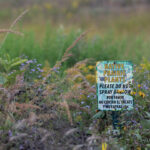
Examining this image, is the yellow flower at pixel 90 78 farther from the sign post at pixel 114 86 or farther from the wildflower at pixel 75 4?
the wildflower at pixel 75 4

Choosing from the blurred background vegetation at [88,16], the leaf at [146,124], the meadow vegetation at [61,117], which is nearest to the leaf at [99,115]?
the meadow vegetation at [61,117]

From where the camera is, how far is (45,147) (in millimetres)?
2236

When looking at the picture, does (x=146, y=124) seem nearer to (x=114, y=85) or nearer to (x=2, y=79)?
(x=114, y=85)

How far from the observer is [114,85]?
2.58m

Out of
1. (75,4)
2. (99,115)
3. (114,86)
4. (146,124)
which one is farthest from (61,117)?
(75,4)

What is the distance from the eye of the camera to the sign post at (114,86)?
2545 millimetres

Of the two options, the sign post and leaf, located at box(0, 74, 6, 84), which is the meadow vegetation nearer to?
leaf, located at box(0, 74, 6, 84)

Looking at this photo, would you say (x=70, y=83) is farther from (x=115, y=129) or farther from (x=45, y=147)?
(x=45, y=147)

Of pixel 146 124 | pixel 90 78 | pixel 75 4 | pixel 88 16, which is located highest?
pixel 75 4

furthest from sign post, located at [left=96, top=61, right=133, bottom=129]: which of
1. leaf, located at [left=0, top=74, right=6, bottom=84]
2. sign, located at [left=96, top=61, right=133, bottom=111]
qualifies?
leaf, located at [left=0, top=74, right=6, bottom=84]

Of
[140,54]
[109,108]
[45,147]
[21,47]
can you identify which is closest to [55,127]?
[45,147]

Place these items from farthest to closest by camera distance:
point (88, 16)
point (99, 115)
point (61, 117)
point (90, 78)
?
point (88, 16) < point (90, 78) < point (61, 117) < point (99, 115)

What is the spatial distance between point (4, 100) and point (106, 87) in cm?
92

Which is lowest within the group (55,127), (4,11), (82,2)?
(55,127)
